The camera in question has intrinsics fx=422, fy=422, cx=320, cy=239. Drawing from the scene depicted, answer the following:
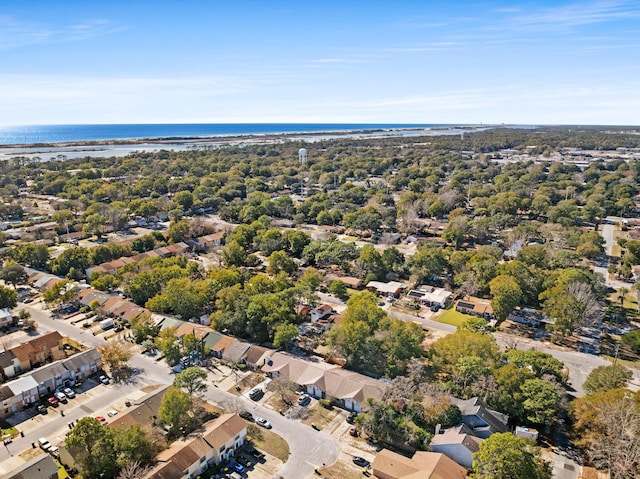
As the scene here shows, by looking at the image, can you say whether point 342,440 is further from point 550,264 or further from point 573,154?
point 573,154

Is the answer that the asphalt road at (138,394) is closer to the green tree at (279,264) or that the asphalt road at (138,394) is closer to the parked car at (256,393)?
the parked car at (256,393)

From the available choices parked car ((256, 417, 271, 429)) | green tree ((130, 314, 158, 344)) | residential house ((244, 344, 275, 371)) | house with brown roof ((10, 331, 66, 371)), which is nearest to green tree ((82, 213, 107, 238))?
green tree ((130, 314, 158, 344))

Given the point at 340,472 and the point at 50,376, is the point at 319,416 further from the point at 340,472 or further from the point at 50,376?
the point at 50,376

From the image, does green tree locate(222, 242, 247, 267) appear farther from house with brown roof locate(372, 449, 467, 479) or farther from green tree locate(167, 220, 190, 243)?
house with brown roof locate(372, 449, 467, 479)

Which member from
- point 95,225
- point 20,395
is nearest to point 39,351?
point 20,395

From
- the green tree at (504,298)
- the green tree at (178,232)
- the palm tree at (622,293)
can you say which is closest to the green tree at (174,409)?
the green tree at (504,298)

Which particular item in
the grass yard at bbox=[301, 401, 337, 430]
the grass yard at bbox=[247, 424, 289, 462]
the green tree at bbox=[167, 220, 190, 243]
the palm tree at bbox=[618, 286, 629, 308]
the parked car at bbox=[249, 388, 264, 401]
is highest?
the green tree at bbox=[167, 220, 190, 243]

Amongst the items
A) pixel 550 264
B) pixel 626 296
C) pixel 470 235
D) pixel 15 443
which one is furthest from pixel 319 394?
pixel 470 235
